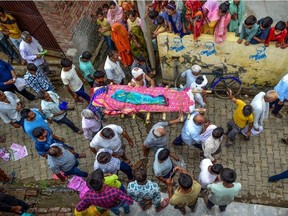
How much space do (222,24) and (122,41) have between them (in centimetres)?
226

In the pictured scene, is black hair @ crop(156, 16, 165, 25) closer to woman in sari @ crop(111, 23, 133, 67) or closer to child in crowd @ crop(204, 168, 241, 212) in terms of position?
woman in sari @ crop(111, 23, 133, 67)

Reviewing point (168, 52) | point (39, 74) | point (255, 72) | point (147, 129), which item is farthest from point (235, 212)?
point (39, 74)

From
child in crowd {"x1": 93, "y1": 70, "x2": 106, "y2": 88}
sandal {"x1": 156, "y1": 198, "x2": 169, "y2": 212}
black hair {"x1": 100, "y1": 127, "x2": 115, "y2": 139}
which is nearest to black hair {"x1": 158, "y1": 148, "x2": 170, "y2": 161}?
black hair {"x1": 100, "y1": 127, "x2": 115, "y2": 139}

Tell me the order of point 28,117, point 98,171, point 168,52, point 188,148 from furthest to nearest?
point 168,52 < point 188,148 < point 28,117 < point 98,171

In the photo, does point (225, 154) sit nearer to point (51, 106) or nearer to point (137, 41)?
point (137, 41)

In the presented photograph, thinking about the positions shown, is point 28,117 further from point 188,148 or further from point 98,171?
point 188,148

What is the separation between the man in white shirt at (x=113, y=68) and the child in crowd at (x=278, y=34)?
3.08 metres

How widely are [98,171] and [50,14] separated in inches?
163

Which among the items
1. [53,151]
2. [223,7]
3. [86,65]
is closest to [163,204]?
[53,151]

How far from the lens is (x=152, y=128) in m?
5.75

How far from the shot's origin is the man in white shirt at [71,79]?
6.42 m

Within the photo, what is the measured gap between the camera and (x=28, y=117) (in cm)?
581

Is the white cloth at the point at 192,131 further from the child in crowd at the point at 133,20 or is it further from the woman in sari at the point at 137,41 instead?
the child in crowd at the point at 133,20

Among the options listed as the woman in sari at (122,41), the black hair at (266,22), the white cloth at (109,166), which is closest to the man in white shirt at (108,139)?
the white cloth at (109,166)
